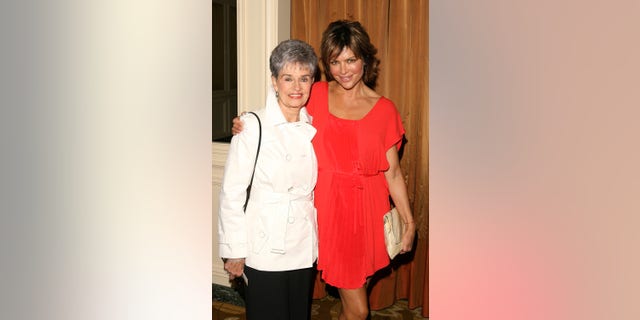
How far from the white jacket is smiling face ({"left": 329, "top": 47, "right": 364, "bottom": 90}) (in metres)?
0.34

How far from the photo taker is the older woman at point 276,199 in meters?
1.98

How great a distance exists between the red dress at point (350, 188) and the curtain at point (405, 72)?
918mm

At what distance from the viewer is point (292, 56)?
79.2 inches

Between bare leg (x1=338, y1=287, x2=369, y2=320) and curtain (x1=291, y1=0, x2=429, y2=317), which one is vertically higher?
curtain (x1=291, y1=0, x2=429, y2=317)

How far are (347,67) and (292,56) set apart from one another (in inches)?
12.1

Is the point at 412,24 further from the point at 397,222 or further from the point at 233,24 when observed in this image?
the point at 233,24

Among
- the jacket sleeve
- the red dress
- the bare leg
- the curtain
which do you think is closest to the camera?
the jacket sleeve

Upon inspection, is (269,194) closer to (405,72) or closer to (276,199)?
(276,199)

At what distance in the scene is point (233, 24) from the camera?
21.1ft

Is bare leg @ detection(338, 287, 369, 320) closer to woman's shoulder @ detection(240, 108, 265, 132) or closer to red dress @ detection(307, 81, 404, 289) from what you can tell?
red dress @ detection(307, 81, 404, 289)

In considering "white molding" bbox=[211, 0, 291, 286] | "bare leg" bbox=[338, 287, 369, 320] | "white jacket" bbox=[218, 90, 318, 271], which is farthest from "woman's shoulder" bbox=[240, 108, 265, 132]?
"white molding" bbox=[211, 0, 291, 286]

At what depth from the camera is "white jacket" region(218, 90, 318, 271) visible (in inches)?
77.7
